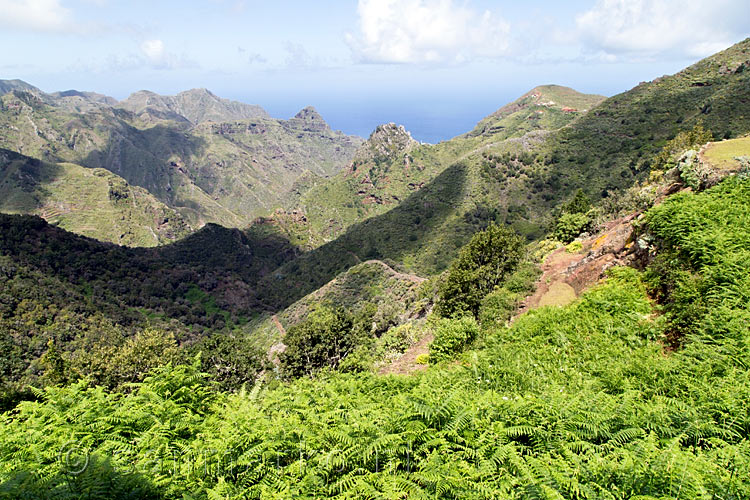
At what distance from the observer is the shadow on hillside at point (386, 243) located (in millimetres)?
86125

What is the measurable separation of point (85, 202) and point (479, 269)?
178 meters

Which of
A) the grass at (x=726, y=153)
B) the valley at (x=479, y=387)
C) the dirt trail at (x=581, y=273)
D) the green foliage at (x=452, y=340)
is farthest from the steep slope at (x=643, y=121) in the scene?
the green foliage at (x=452, y=340)

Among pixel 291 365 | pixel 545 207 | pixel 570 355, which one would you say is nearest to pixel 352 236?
pixel 545 207

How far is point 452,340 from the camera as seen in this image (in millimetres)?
14469

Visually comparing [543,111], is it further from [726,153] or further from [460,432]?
[460,432]

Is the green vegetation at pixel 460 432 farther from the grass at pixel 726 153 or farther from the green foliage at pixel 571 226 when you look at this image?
the green foliage at pixel 571 226

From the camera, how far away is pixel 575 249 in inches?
872

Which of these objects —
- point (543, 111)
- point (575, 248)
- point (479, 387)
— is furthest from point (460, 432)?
point (543, 111)

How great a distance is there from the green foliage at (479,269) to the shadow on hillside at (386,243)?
55.9m

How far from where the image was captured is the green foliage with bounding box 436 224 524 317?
69.5ft

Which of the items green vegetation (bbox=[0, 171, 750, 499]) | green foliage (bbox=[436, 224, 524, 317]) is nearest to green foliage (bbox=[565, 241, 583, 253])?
green foliage (bbox=[436, 224, 524, 317])

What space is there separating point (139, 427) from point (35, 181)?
201 m

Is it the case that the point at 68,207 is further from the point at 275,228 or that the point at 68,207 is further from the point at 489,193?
the point at 489,193

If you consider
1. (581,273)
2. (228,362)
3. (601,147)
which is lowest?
(228,362)
